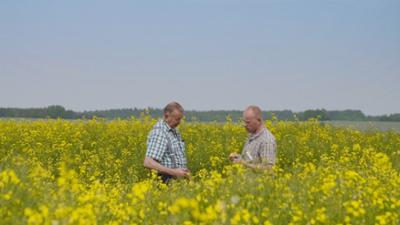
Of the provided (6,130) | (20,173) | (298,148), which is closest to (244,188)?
(20,173)

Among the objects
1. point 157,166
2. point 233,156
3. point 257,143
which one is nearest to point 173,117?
point 157,166

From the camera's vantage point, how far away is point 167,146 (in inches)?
333

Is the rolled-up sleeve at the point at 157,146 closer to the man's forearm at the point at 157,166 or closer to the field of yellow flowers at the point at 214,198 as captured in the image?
the man's forearm at the point at 157,166

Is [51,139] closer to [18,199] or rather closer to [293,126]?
[293,126]

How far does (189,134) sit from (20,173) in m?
11.5

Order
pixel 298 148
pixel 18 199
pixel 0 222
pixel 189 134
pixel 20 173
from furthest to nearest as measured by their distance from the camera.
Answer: pixel 189 134 < pixel 298 148 < pixel 20 173 < pixel 18 199 < pixel 0 222

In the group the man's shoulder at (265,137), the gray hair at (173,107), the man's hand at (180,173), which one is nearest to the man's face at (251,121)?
the man's shoulder at (265,137)

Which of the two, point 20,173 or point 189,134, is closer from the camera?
point 20,173

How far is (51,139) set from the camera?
1683cm

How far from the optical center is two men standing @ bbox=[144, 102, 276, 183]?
809 centimetres

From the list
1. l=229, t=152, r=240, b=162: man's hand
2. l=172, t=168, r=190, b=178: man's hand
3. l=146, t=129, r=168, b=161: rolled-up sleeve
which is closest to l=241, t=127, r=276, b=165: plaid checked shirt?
l=229, t=152, r=240, b=162: man's hand

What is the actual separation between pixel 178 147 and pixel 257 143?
1087mm

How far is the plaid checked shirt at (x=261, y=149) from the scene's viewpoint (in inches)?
317

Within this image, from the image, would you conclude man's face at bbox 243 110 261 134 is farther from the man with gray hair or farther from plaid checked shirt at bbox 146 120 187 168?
plaid checked shirt at bbox 146 120 187 168
